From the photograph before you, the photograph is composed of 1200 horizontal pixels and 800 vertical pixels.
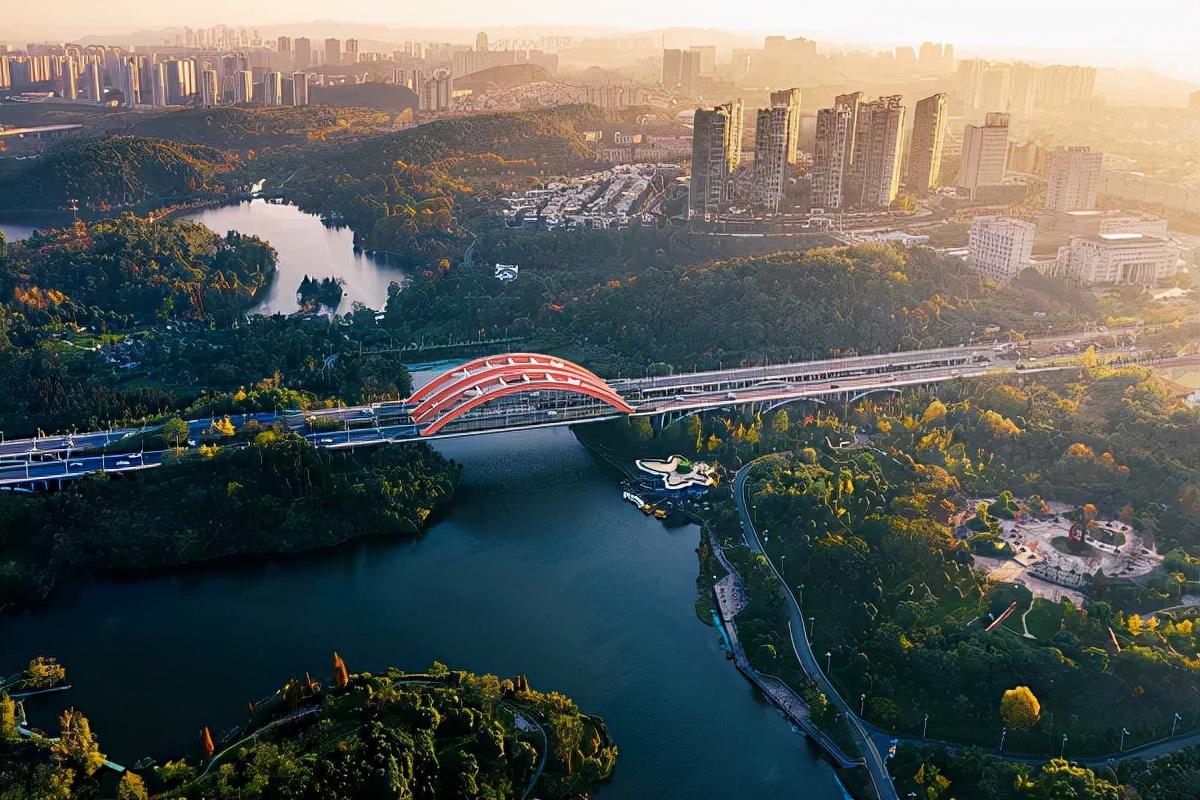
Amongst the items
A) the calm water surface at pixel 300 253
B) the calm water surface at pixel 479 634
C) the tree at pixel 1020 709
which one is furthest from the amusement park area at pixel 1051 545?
the calm water surface at pixel 300 253

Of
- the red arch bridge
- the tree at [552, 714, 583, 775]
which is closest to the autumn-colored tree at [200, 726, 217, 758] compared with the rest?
the tree at [552, 714, 583, 775]

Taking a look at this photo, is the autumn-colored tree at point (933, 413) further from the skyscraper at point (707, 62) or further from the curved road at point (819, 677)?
the skyscraper at point (707, 62)

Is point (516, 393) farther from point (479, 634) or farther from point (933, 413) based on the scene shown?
point (933, 413)

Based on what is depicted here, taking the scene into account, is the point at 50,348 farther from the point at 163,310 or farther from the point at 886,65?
the point at 886,65

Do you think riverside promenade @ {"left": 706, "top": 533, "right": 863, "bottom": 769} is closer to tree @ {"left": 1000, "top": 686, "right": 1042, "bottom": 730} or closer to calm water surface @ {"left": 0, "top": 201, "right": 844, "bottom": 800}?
calm water surface @ {"left": 0, "top": 201, "right": 844, "bottom": 800}

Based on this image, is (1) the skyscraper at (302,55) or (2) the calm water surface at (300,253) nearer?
(2) the calm water surface at (300,253)

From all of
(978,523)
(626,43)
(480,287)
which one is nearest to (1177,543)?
(978,523)
